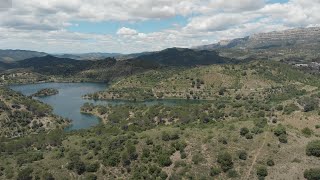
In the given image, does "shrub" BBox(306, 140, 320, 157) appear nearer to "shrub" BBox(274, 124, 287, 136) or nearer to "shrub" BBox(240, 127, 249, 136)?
"shrub" BBox(274, 124, 287, 136)

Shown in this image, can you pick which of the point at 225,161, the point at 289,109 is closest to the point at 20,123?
the point at 289,109

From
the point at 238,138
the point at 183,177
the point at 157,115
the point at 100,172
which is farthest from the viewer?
the point at 157,115

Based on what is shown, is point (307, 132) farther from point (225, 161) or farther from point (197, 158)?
point (197, 158)

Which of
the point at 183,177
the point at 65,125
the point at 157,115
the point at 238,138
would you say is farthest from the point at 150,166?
the point at 65,125

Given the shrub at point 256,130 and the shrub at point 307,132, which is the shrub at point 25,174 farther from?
the shrub at point 307,132

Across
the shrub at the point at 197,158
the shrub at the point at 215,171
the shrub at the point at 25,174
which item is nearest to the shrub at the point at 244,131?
the shrub at the point at 197,158

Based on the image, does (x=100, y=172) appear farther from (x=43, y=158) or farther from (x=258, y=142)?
(x=258, y=142)
